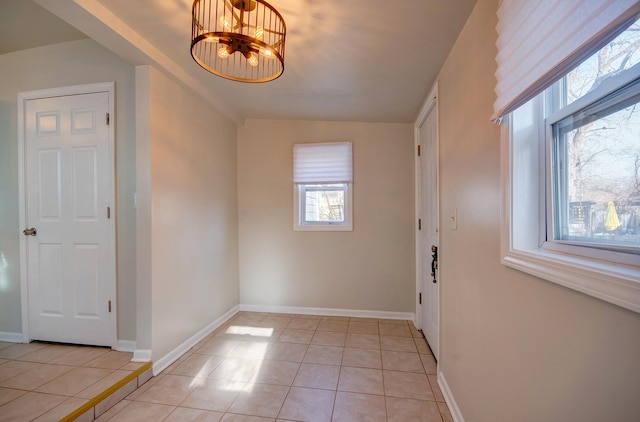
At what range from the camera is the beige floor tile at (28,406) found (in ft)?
4.76

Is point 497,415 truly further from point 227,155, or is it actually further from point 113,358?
point 227,155

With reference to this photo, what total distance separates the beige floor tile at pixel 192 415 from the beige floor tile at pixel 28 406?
651mm

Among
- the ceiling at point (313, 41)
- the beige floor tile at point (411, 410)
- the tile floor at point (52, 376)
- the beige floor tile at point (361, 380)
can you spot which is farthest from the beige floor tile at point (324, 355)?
the ceiling at point (313, 41)

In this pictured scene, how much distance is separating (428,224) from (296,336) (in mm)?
1686

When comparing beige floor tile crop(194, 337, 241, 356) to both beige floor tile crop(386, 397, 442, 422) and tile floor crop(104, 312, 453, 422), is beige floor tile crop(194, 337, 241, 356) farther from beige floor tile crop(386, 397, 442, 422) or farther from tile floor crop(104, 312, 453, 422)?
beige floor tile crop(386, 397, 442, 422)

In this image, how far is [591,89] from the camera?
2.53 ft

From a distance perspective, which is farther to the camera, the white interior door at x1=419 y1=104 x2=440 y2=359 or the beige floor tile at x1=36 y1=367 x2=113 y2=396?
the white interior door at x1=419 y1=104 x2=440 y2=359

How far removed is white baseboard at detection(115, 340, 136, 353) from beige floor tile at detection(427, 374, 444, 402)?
89.6 inches

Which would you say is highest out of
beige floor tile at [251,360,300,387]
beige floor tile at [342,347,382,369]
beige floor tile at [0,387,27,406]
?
beige floor tile at [0,387,27,406]

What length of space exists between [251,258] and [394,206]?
1.85m

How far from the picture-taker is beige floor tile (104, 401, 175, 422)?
156 centimetres

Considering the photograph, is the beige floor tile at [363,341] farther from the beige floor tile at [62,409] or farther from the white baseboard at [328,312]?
the beige floor tile at [62,409]

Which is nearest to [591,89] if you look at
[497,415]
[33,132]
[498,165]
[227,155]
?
[498,165]

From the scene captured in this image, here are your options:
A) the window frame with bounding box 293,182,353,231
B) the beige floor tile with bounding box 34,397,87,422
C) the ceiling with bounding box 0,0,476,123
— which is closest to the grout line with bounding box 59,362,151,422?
the beige floor tile with bounding box 34,397,87,422
